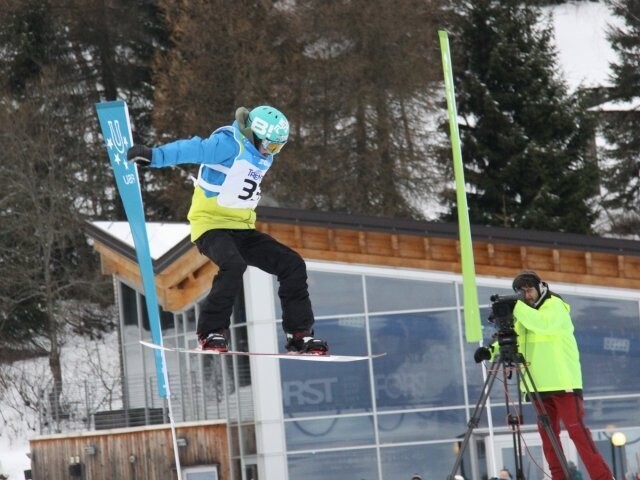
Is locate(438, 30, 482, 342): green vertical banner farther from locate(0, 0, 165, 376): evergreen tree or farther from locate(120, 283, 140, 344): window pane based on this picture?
locate(0, 0, 165, 376): evergreen tree

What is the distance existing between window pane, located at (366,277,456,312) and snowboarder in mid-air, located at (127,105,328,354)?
11.1 metres

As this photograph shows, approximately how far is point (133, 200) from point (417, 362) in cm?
714

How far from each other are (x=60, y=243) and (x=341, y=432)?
1385 cm

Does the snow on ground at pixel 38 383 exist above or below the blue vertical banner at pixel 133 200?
below

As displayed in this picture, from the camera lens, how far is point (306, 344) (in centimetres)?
903

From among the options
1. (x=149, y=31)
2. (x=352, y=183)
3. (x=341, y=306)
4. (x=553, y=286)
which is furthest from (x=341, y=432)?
(x=149, y=31)

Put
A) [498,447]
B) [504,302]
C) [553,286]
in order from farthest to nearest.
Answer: [553,286]
[498,447]
[504,302]

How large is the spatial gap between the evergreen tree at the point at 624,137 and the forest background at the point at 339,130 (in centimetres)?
8

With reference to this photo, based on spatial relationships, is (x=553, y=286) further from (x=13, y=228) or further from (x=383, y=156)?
(x=13, y=228)

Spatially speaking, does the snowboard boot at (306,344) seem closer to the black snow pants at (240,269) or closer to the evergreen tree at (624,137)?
the black snow pants at (240,269)

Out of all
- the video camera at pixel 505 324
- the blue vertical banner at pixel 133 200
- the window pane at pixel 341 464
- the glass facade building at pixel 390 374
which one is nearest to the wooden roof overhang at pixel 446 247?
the glass facade building at pixel 390 374

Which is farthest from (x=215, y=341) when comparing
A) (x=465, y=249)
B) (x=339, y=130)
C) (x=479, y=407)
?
(x=339, y=130)

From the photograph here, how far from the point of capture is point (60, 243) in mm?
32156

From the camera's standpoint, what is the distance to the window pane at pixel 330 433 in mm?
20078
